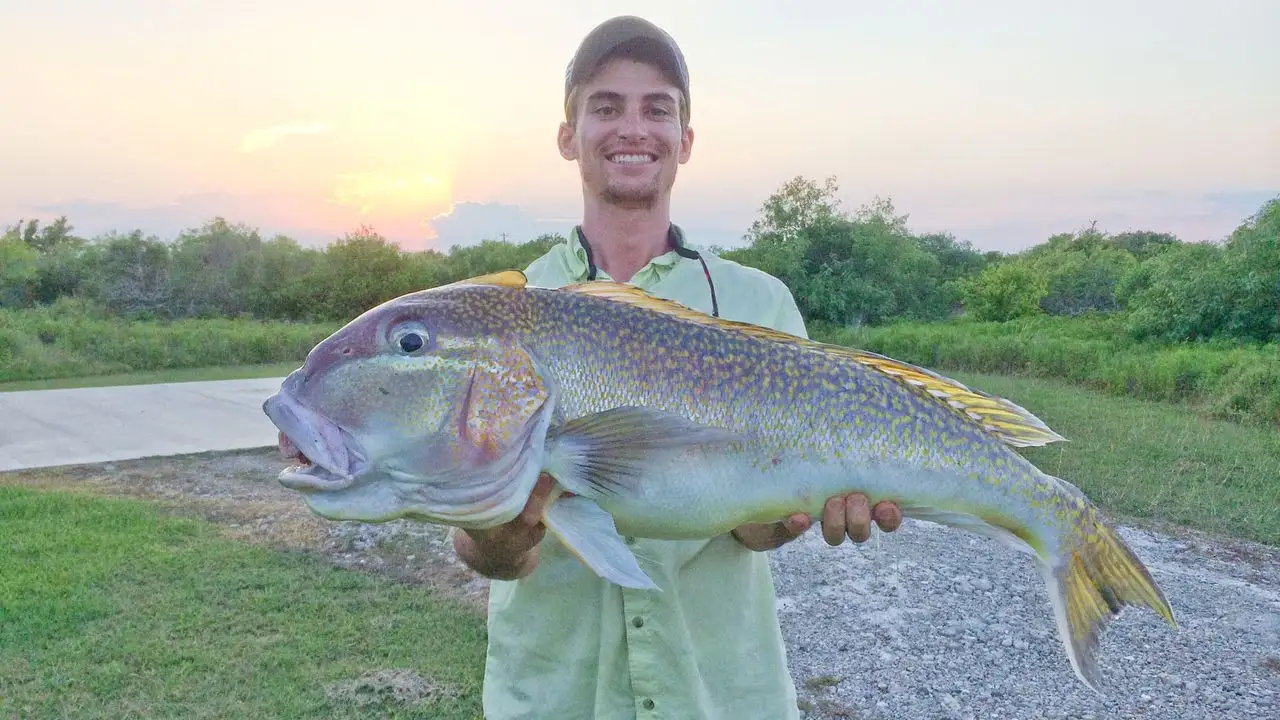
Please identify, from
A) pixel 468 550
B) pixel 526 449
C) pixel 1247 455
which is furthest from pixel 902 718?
pixel 1247 455

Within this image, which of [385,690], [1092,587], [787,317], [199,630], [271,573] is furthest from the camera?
[271,573]

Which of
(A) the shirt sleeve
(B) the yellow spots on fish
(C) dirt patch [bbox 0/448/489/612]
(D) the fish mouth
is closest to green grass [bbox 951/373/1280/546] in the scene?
(A) the shirt sleeve

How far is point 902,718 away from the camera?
5.16 metres

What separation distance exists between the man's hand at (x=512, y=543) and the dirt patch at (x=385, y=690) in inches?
119

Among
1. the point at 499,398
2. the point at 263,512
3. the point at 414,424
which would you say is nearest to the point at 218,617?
the point at 263,512

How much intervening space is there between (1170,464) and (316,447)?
1217 centimetres

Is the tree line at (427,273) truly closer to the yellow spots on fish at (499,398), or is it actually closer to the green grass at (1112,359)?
the green grass at (1112,359)

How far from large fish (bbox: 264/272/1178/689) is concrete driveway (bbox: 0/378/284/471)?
11.1 m

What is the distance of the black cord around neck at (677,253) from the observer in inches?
118

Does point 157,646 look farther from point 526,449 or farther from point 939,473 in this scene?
point 939,473

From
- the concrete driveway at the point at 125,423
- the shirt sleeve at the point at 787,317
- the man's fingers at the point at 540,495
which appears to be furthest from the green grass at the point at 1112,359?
the concrete driveway at the point at 125,423

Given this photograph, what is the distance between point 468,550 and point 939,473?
1.43m

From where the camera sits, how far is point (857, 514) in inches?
91.6

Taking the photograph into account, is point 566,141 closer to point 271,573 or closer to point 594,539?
point 594,539
